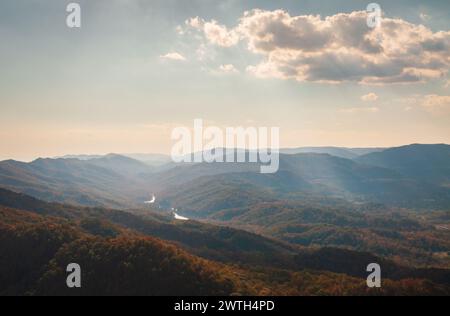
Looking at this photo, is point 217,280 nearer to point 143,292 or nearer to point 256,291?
point 256,291
